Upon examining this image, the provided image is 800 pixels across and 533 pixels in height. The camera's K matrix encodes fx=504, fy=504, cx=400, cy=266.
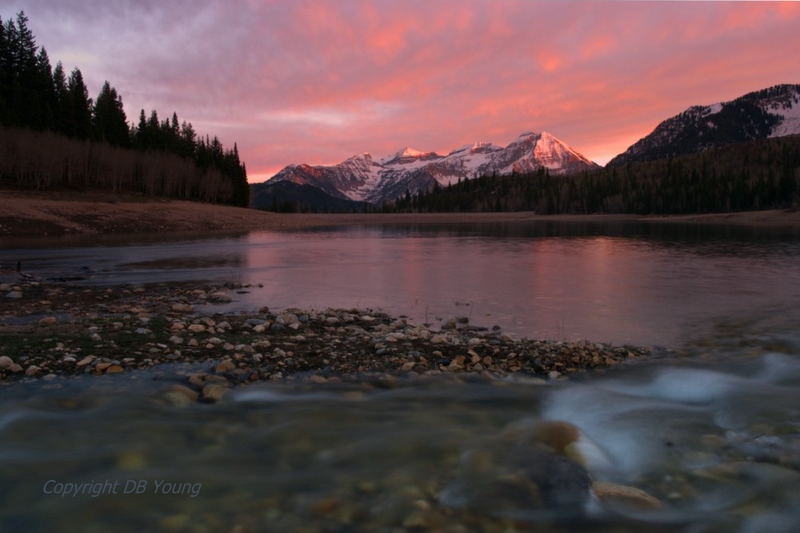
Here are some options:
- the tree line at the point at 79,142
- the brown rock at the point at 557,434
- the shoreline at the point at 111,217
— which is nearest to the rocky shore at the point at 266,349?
the brown rock at the point at 557,434

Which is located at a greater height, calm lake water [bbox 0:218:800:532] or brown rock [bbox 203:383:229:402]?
brown rock [bbox 203:383:229:402]

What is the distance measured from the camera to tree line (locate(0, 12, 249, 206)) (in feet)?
267

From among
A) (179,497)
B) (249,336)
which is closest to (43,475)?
(179,497)

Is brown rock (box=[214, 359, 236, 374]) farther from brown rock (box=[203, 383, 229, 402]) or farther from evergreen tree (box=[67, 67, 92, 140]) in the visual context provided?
evergreen tree (box=[67, 67, 92, 140])

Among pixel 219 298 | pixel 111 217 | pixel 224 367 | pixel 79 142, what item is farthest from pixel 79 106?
pixel 224 367

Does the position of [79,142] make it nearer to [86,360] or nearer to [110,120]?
[110,120]

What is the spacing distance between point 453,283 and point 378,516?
691 inches

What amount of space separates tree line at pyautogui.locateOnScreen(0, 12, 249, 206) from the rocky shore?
8434cm

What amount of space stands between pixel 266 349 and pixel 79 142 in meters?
102

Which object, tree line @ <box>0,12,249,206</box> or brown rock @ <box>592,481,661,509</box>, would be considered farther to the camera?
tree line @ <box>0,12,249,206</box>

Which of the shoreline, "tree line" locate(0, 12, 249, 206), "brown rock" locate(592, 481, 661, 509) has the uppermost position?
"tree line" locate(0, 12, 249, 206)

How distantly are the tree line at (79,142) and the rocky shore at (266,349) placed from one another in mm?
84342

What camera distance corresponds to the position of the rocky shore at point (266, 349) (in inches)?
357

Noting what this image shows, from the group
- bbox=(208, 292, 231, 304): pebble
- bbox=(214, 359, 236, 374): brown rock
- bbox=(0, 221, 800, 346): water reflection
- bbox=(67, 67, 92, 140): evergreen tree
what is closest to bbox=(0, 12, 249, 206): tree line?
bbox=(67, 67, 92, 140): evergreen tree
